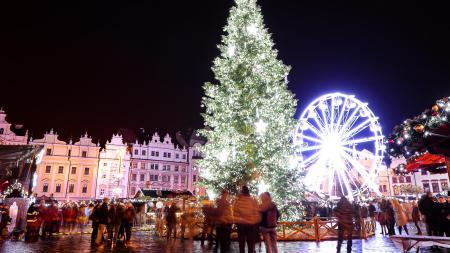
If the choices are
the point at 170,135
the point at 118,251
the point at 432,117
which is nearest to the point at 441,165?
the point at 432,117

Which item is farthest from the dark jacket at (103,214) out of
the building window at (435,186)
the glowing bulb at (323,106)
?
the building window at (435,186)

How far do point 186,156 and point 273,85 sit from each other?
181 feet

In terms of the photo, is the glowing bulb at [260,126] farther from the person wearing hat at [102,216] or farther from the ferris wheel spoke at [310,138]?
the person wearing hat at [102,216]

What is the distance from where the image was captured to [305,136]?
990 inches

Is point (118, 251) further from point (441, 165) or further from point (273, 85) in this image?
point (441, 165)

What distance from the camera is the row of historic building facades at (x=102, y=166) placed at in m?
58.5

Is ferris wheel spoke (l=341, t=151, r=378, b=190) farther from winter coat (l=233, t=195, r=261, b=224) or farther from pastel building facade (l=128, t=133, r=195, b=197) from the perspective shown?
pastel building facade (l=128, t=133, r=195, b=197)

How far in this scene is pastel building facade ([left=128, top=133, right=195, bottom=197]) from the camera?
216 feet

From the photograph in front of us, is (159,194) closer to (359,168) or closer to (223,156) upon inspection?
(223,156)

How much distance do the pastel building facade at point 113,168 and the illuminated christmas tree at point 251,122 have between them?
1864 inches

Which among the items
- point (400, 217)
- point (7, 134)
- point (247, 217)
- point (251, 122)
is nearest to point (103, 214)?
point (247, 217)

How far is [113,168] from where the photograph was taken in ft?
208

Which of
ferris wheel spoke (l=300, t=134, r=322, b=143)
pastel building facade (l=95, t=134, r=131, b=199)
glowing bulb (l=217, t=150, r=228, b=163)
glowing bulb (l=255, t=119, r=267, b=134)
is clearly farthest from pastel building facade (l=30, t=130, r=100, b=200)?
glowing bulb (l=255, t=119, r=267, b=134)

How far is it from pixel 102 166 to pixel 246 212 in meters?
59.3
